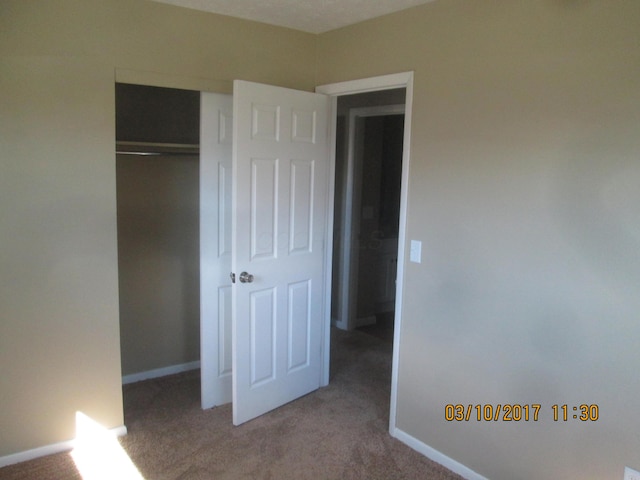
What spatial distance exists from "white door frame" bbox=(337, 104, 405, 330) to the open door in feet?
4.23

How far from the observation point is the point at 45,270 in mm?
2420

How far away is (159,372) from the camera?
350 cm

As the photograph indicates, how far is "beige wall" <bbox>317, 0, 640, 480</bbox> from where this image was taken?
186 centimetres

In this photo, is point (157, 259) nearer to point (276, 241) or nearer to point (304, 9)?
point (276, 241)

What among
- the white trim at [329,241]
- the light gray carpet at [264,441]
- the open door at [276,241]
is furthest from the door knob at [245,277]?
Result: the light gray carpet at [264,441]

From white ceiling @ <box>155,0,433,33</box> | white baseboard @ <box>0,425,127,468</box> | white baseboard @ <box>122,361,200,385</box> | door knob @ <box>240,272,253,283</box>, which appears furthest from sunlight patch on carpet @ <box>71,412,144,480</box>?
white ceiling @ <box>155,0,433,33</box>

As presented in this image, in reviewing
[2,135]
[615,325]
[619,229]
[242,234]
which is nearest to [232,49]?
[242,234]

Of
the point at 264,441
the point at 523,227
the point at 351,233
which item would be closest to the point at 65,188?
the point at 264,441


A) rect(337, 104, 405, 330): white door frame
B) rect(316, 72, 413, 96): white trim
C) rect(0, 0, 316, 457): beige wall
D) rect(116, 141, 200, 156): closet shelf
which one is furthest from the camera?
rect(337, 104, 405, 330): white door frame

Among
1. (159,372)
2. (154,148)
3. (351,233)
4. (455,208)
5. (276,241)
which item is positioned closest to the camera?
(455,208)

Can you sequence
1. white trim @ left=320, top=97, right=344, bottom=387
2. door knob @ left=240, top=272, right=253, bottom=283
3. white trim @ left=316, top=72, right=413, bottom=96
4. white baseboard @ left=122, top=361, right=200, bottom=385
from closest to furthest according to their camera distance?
white trim @ left=316, top=72, right=413, bottom=96
door knob @ left=240, top=272, right=253, bottom=283
white trim @ left=320, top=97, right=344, bottom=387
white baseboard @ left=122, top=361, right=200, bottom=385

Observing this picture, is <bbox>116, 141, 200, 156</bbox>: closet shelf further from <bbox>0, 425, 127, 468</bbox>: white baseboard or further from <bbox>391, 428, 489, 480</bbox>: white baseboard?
<bbox>391, 428, 489, 480</bbox>: white baseboard

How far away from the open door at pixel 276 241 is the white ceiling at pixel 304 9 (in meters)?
0.42
